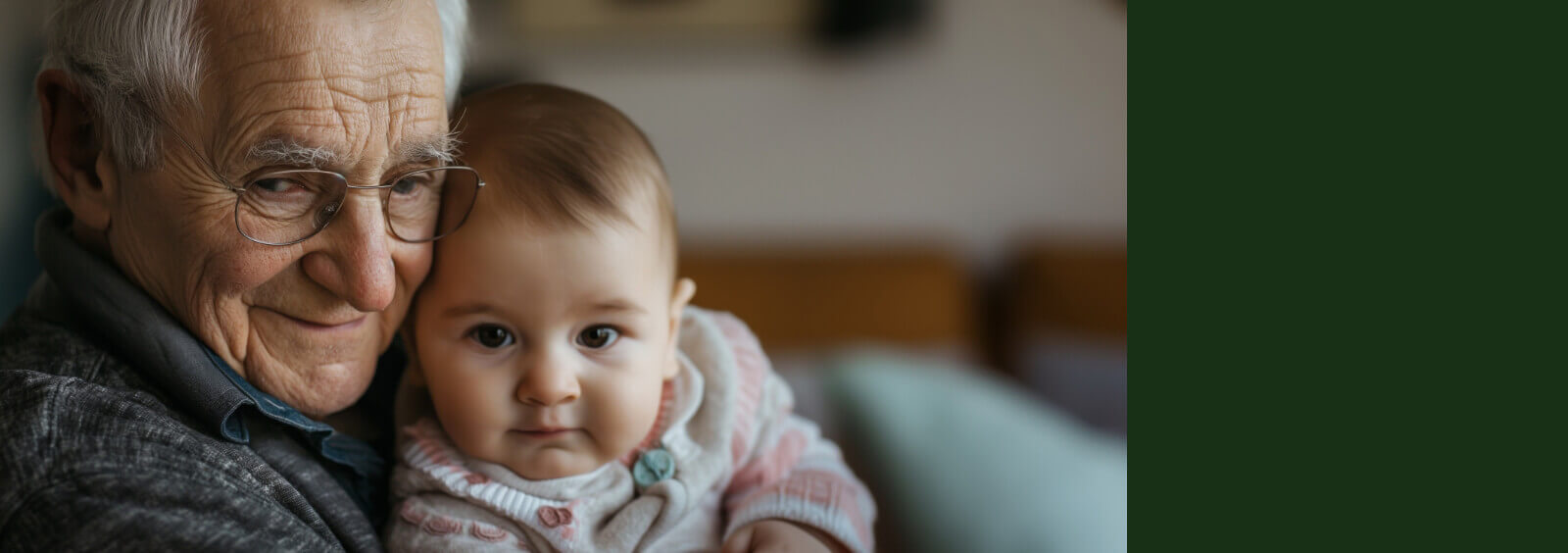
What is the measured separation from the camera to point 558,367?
2.63 ft

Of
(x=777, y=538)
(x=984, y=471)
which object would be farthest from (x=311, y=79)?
(x=984, y=471)

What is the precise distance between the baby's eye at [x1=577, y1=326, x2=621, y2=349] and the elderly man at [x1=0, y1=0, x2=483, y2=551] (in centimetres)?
14

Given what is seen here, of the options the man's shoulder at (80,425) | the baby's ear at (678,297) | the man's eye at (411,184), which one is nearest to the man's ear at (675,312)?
the baby's ear at (678,297)

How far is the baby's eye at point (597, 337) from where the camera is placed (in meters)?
0.83

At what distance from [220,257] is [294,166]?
0.10 m

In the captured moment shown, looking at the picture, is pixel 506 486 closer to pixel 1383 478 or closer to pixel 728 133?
pixel 1383 478

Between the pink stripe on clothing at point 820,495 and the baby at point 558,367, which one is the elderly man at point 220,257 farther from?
the pink stripe on clothing at point 820,495

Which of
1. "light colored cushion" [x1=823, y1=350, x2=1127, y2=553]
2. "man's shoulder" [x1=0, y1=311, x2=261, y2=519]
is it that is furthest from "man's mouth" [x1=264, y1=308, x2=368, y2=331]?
"light colored cushion" [x1=823, y1=350, x2=1127, y2=553]

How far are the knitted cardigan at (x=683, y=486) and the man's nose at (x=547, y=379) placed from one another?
9 centimetres

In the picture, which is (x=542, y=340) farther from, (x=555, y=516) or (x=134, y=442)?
(x=134, y=442)

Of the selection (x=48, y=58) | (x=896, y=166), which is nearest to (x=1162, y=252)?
(x=48, y=58)

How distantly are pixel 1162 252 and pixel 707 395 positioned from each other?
0.47 meters

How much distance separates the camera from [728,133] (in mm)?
2289

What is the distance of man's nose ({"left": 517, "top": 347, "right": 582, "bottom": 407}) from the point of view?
0.79m
